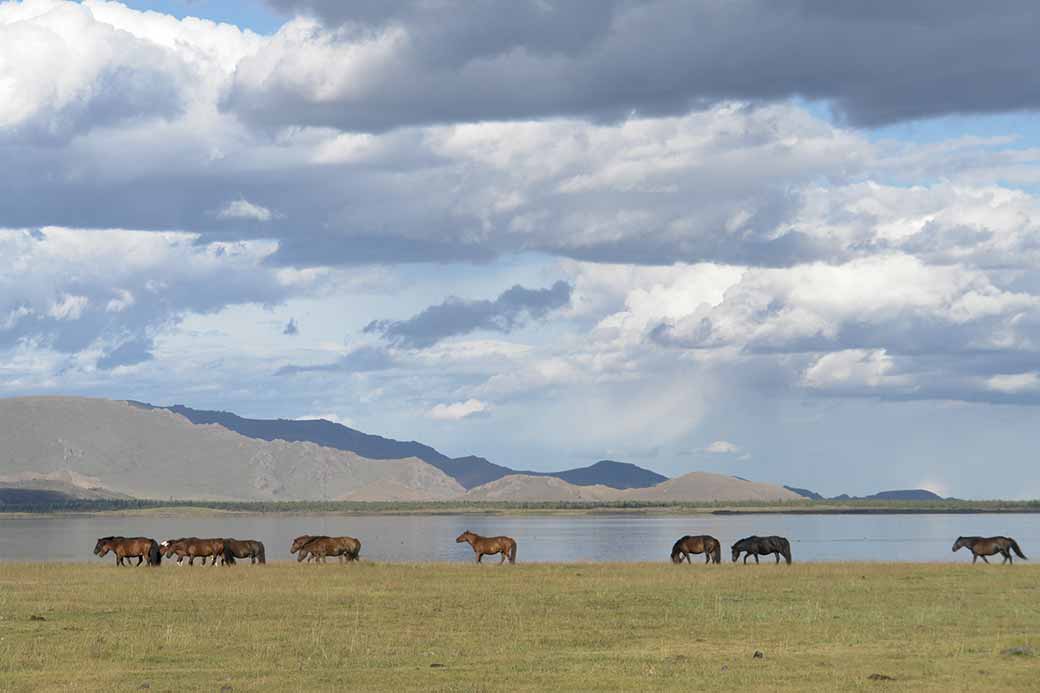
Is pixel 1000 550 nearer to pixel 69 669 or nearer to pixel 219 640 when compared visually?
pixel 219 640

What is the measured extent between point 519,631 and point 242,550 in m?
25.3

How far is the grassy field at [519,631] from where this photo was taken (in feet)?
72.7

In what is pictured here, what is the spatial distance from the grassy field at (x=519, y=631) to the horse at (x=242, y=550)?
6574mm

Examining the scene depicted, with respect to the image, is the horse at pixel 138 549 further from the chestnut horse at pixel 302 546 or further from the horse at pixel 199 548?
the chestnut horse at pixel 302 546

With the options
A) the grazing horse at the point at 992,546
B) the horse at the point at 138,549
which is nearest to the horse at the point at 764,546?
the grazing horse at the point at 992,546

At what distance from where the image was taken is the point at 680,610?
105 feet

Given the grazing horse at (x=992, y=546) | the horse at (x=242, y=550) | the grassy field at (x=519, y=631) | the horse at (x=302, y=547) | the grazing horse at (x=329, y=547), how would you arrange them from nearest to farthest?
the grassy field at (x=519, y=631) → the horse at (x=242, y=550) → the grazing horse at (x=329, y=547) → the horse at (x=302, y=547) → the grazing horse at (x=992, y=546)

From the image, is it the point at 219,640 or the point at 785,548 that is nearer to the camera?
the point at 219,640

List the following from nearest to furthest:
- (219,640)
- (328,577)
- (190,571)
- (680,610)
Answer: (219,640) → (680,610) → (328,577) → (190,571)

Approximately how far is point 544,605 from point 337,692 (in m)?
12.6

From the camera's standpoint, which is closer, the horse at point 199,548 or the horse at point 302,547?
the horse at point 199,548

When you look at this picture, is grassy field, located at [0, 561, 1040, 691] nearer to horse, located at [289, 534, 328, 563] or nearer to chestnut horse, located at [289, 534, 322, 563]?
horse, located at [289, 534, 328, 563]

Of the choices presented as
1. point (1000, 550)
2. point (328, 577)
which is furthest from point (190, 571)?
point (1000, 550)

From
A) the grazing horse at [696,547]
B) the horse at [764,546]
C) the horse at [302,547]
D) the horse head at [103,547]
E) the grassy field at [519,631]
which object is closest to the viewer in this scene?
the grassy field at [519,631]
